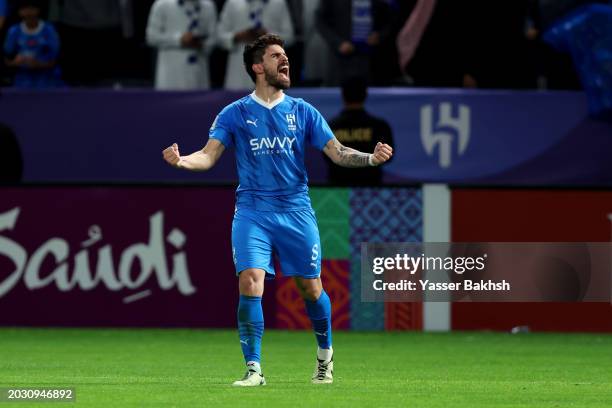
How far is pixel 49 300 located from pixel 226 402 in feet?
24.1

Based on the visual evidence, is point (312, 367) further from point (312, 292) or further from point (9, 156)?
point (9, 156)

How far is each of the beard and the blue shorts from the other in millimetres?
804

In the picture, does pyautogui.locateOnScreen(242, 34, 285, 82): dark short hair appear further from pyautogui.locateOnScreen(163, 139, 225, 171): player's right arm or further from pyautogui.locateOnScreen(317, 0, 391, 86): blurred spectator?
pyautogui.locateOnScreen(317, 0, 391, 86): blurred spectator

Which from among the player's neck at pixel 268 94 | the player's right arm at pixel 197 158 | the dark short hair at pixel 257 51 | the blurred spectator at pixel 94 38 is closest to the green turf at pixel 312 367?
the player's right arm at pixel 197 158

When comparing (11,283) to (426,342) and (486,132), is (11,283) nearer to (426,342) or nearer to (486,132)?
(426,342)

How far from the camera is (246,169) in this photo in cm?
1004

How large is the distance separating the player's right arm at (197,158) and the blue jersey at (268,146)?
6 cm

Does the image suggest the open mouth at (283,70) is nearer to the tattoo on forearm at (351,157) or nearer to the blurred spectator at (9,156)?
the tattoo on forearm at (351,157)

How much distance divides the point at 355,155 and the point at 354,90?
6373 millimetres

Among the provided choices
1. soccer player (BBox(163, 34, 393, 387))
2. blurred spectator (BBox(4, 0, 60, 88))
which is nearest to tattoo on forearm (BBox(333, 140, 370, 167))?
soccer player (BBox(163, 34, 393, 387))

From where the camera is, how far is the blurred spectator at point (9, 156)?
1784 cm

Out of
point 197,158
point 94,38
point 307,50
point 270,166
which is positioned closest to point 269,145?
point 270,166

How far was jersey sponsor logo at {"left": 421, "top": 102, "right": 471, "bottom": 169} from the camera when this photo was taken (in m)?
17.7

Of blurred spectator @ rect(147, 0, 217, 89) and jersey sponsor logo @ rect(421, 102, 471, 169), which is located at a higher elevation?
blurred spectator @ rect(147, 0, 217, 89)
